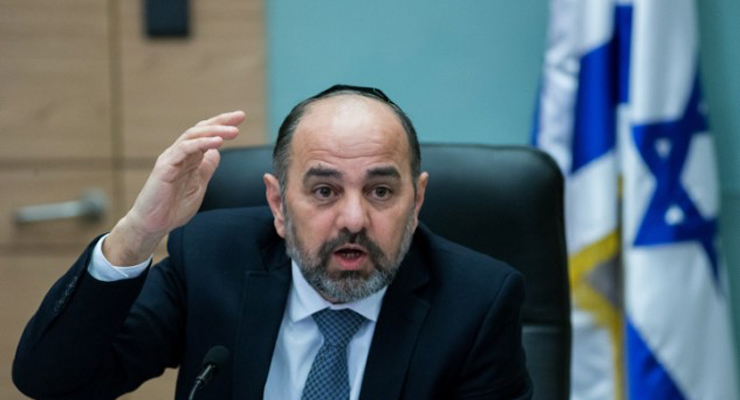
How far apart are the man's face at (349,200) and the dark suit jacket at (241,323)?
0.39ft

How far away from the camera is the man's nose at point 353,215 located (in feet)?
5.51

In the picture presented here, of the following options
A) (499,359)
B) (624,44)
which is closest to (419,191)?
(499,359)

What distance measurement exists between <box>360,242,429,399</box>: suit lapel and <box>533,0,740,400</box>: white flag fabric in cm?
97

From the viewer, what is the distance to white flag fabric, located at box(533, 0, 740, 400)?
267 centimetres

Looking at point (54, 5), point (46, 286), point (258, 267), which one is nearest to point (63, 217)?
point (46, 286)

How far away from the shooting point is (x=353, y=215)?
1.68 m

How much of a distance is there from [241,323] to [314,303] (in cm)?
14

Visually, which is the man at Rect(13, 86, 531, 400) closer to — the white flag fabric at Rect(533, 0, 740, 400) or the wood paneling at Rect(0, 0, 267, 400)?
the white flag fabric at Rect(533, 0, 740, 400)

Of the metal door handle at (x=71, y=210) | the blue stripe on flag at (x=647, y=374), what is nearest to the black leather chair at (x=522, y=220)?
the blue stripe on flag at (x=647, y=374)

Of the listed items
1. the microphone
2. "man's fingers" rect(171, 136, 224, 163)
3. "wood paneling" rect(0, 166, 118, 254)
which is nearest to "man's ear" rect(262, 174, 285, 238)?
"man's fingers" rect(171, 136, 224, 163)

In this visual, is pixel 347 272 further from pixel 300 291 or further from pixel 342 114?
pixel 342 114

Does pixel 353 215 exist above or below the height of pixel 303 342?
above

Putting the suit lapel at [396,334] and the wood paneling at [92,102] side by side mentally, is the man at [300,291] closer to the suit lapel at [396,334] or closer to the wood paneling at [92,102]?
the suit lapel at [396,334]

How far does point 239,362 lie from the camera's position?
179cm
